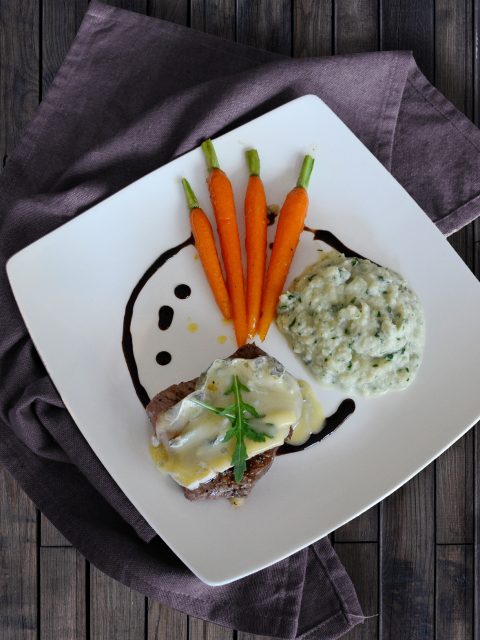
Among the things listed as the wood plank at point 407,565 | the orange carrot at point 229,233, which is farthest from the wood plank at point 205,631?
the orange carrot at point 229,233

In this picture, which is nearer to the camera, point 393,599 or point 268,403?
point 268,403

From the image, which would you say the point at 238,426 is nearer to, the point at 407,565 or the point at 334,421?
the point at 334,421

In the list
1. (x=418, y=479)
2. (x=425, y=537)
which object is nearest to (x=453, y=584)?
(x=425, y=537)

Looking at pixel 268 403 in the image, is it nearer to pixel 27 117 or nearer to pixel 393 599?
pixel 393 599

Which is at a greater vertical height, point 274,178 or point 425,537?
point 274,178

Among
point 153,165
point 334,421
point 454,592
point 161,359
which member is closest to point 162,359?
point 161,359

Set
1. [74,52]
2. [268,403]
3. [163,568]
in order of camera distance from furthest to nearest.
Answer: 1. [74,52]
2. [163,568]
3. [268,403]

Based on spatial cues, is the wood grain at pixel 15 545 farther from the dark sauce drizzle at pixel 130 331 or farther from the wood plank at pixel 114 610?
the dark sauce drizzle at pixel 130 331

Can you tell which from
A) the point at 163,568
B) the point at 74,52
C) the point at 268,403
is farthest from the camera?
the point at 74,52
